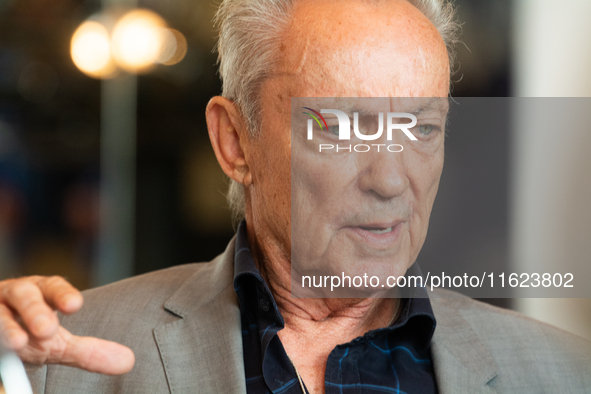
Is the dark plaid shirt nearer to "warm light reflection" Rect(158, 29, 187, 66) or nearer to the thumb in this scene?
the thumb

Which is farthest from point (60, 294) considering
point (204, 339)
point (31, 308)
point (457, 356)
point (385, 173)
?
point (457, 356)

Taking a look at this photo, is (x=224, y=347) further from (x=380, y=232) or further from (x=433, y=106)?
(x=433, y=106)

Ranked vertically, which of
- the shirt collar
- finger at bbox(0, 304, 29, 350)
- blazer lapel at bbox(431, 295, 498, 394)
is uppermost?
finger at bbox(0, 304, 29, 350)

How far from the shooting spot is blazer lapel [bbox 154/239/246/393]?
2.71 feet

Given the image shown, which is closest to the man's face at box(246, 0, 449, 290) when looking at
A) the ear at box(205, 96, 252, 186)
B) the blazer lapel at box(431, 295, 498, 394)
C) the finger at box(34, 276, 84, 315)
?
the ear at box(205, 96, 252, 186)

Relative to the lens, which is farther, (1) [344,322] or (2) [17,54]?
(2) [17,54]

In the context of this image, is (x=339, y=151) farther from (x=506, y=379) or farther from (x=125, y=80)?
(x=125, y=80)

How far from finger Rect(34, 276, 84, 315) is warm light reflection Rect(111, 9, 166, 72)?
1575 millimetres

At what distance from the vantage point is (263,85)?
86cm

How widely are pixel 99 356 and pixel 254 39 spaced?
59 centimetres

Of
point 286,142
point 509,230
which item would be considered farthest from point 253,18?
point 509,230

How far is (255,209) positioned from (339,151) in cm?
28

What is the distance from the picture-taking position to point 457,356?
0.89 meters

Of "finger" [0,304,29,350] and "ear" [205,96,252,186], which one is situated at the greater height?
"ear" [205,96,252,186]
